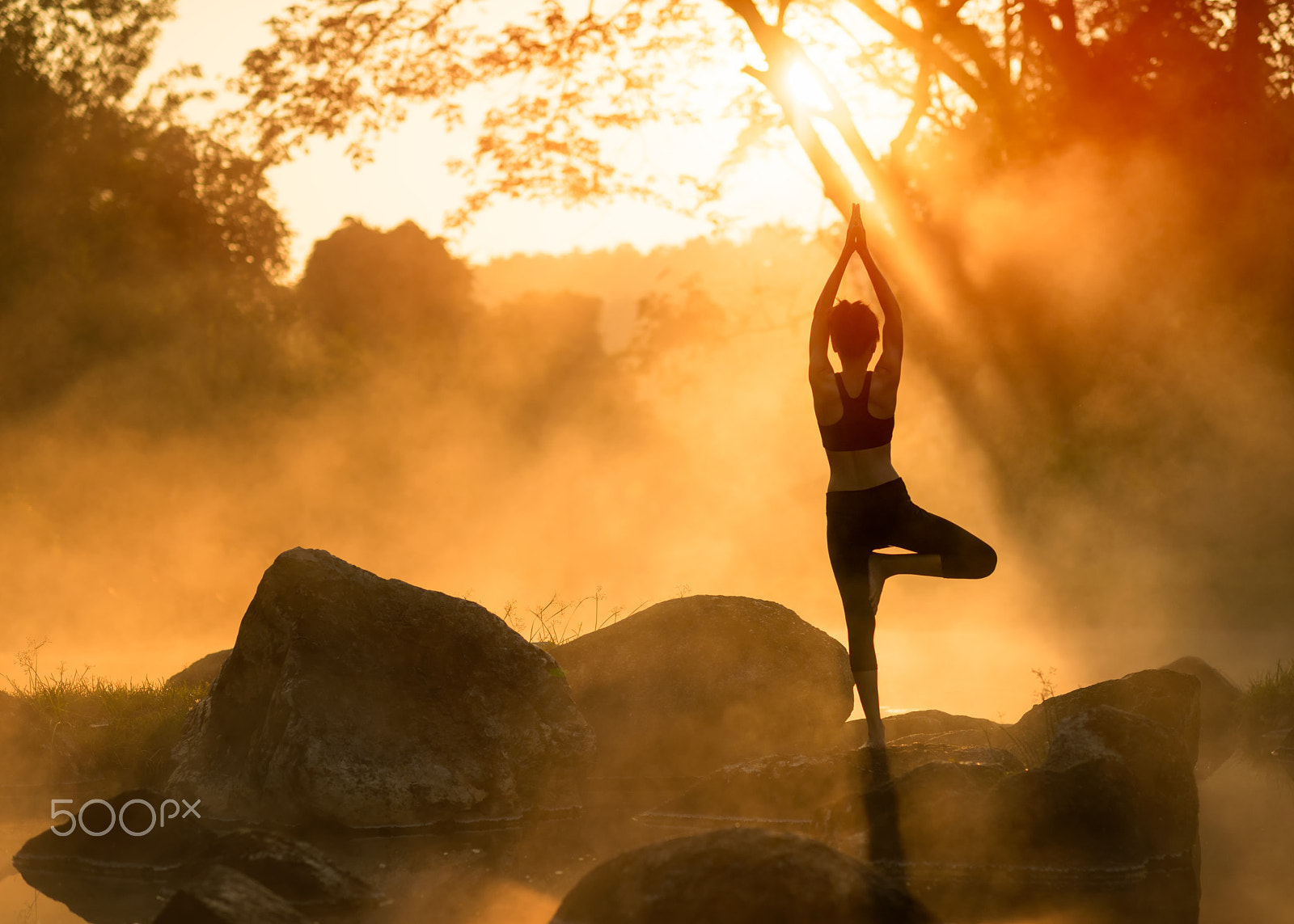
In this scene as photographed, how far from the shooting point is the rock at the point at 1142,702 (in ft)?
27.0

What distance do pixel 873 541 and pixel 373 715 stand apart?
10.9ft

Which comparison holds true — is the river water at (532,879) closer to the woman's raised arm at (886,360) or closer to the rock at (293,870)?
the rock at (293,870)

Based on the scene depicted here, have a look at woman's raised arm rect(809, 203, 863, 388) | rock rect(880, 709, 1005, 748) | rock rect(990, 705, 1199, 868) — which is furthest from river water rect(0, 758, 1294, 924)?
woman's raised arm rect(809, 203, 863, 388)

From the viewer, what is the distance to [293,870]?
6.12 meters

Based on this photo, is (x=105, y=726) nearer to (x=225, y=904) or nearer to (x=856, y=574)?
(x=225, y=904)

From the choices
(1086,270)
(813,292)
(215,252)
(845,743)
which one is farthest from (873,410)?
(215,252)

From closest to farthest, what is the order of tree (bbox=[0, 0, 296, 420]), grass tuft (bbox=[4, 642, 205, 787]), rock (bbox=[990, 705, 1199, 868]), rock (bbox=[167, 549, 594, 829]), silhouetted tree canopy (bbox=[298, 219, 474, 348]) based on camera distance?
rock (bbox=[990, 705, 1199, 868]) → rock (bbox=[167, 549, 594, 829]) → grass tuft (bbox=[4, 642, 205, 787]) → tree (bbox=[0, 0, 296, 420]) → silhouetted tree canopy (bbox=[298, 219, 474, 348])

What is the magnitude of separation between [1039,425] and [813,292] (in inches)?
164

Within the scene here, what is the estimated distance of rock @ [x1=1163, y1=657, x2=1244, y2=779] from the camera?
10.6 meters

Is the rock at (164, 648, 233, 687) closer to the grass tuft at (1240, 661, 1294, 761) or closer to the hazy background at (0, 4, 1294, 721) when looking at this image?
the hazy background at (0, 4, 1294, 721)

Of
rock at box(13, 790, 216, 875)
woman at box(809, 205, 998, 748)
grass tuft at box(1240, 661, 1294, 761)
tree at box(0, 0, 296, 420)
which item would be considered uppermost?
tree at box(0, 0, 296, 420)

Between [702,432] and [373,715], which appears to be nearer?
[373,715]

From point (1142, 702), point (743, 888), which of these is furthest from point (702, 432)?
point (743, 888)

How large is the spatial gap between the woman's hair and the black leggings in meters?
0.77
